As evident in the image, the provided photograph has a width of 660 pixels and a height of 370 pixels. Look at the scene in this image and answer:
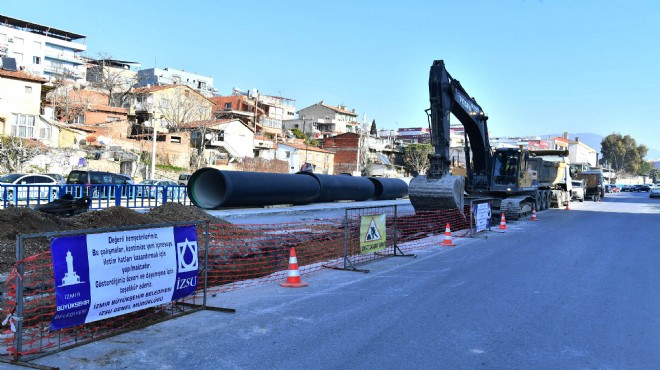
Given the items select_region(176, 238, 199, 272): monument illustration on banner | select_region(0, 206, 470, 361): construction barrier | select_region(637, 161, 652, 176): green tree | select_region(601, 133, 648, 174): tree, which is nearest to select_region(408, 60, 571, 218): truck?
select_region(0, 206, 470, 361): construction barrier

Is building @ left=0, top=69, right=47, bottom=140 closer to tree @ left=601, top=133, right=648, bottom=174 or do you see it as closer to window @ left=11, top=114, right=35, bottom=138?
window @ left=11, top=114, right=35, bottom=138

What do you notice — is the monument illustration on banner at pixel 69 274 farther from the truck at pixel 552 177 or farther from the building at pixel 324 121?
the building at pixel 324 121

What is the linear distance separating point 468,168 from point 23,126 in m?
32.7

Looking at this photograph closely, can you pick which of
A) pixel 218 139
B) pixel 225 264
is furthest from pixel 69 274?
pixel 218 139

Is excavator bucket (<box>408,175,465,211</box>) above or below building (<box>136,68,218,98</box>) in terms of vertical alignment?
below

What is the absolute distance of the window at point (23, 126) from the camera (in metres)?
38.6

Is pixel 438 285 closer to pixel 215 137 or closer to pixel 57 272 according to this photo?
pixel 57 272

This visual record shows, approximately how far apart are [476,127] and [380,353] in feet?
59.8

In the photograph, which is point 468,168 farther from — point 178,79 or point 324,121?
point 178,79

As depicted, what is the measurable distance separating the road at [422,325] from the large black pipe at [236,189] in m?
11.5

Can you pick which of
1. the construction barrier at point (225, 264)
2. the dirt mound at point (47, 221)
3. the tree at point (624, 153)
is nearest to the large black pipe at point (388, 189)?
the construction barrier at point (225, 264)

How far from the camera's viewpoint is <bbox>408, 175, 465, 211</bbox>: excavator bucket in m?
17.5

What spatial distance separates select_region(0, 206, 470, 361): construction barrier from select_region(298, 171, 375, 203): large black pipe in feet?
31.3

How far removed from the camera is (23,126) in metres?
A: 39.1
